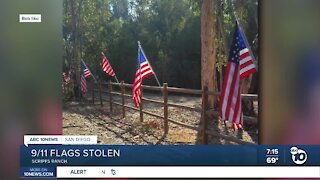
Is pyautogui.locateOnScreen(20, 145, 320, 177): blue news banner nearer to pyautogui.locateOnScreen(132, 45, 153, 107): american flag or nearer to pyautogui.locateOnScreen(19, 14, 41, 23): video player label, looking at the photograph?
pyautogui.locateOnScreen(132, 45, 153, 107): american flag

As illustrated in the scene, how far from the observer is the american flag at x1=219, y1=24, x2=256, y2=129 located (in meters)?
2.26

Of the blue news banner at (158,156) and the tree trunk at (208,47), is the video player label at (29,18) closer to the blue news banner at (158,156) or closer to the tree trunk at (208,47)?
the blue news banner at (158,156)

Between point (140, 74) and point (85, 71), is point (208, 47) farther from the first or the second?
point (85, 71)

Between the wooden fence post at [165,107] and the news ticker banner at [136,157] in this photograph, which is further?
the wooden fence post at [165,107]

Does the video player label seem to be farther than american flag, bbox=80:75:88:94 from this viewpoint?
No

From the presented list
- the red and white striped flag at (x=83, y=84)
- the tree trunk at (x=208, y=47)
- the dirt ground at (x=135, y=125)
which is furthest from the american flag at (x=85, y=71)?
the tree trunk at (x=208, y=47)

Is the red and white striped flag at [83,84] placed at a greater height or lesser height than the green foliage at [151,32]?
lesser

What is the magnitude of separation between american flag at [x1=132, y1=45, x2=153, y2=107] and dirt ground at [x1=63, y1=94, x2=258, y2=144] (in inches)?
1.4

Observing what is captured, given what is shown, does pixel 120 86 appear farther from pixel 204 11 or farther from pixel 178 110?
pixel 204 11

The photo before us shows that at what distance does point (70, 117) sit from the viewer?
2.26m

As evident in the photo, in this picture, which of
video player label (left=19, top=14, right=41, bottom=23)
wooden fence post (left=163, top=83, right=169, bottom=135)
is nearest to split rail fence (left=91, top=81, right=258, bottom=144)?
wooden fence post (left=163, top=83, right=169, bottom=135)

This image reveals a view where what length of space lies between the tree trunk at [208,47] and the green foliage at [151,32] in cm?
2

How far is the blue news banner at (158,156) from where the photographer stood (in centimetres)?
222

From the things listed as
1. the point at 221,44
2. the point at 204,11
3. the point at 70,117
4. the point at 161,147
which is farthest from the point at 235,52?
the point at 70,117
